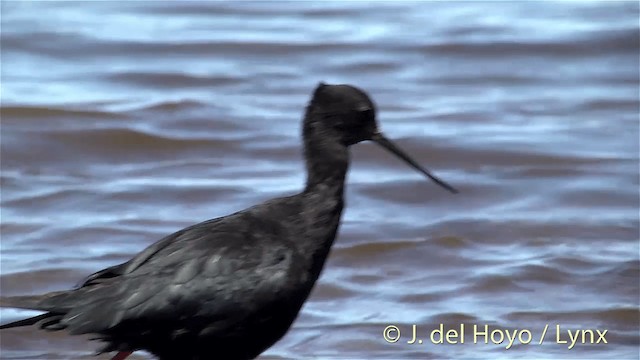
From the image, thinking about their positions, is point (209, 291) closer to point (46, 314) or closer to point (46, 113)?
point (46, 314)

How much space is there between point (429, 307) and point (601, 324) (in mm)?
903

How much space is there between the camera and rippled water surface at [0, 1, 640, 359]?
26.0 ft

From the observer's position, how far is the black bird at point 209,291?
215 inches

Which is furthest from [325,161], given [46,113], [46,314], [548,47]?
[548,47]

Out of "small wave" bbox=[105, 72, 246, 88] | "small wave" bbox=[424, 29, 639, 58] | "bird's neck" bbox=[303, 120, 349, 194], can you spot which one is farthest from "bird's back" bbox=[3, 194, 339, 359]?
"small wave" bbox=[424, 29, 639, 58]

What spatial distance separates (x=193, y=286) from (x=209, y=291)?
6 centimetres

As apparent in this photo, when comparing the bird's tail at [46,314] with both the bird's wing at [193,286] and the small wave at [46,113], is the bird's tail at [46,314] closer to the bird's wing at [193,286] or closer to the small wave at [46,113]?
the bird's wing at [193,286]

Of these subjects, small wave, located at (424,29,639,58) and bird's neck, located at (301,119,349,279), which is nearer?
bird's neck, located at (301,119,349,279)

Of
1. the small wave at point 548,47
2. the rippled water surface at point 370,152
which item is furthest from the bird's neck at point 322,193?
the small wave at point 548,47

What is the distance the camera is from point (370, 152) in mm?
10680

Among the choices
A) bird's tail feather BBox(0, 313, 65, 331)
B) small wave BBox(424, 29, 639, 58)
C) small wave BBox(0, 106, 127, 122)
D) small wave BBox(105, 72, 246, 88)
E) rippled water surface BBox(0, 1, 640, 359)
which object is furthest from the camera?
small wave BBox(424, 29, 639, 58)

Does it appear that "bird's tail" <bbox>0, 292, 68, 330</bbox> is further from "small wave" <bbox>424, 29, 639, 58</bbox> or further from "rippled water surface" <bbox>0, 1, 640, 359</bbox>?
"small wave" <bbox>424, 29, 639, 58</bbox>

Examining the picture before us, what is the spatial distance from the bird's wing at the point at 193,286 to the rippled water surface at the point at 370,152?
5.48ft

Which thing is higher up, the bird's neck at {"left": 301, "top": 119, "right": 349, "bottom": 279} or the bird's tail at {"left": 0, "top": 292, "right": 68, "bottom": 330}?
the bird's neck at {"left": 301, "top": 119, "right": 349, "bottom": 279}
